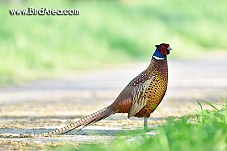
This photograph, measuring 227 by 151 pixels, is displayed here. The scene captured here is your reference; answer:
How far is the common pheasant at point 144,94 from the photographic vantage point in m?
9.51

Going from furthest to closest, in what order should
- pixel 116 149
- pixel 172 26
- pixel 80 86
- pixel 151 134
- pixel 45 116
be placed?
1. pixel 172 26
2. pixel 80 86
3. pixel 45 116
4. pixel 151 134
5. pixel 116 149

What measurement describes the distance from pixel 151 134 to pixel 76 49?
15657mm

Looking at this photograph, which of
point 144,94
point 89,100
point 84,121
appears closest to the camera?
point 84,121

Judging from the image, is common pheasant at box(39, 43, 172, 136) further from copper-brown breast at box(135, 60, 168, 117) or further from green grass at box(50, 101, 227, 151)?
green grass at box(50, 101, 227, 151)

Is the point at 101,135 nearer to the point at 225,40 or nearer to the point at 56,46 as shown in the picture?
the point at 56,46

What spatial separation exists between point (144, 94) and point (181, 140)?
182 centimetres

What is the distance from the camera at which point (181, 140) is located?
786 centimetres

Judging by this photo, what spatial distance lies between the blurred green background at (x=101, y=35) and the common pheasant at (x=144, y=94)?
345 inches

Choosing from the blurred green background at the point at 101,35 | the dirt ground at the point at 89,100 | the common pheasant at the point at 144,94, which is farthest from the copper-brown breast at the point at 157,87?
the blurred green background at the point at 101,35

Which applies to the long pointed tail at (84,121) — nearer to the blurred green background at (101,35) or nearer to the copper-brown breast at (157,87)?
the copper-brown breast at (157,87)

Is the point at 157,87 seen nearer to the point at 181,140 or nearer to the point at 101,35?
the point at 181,140

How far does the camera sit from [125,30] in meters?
29.0

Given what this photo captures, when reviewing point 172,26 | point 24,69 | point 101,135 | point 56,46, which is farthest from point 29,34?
point 101,135

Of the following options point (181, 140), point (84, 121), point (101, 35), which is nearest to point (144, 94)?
point (84, 121)
